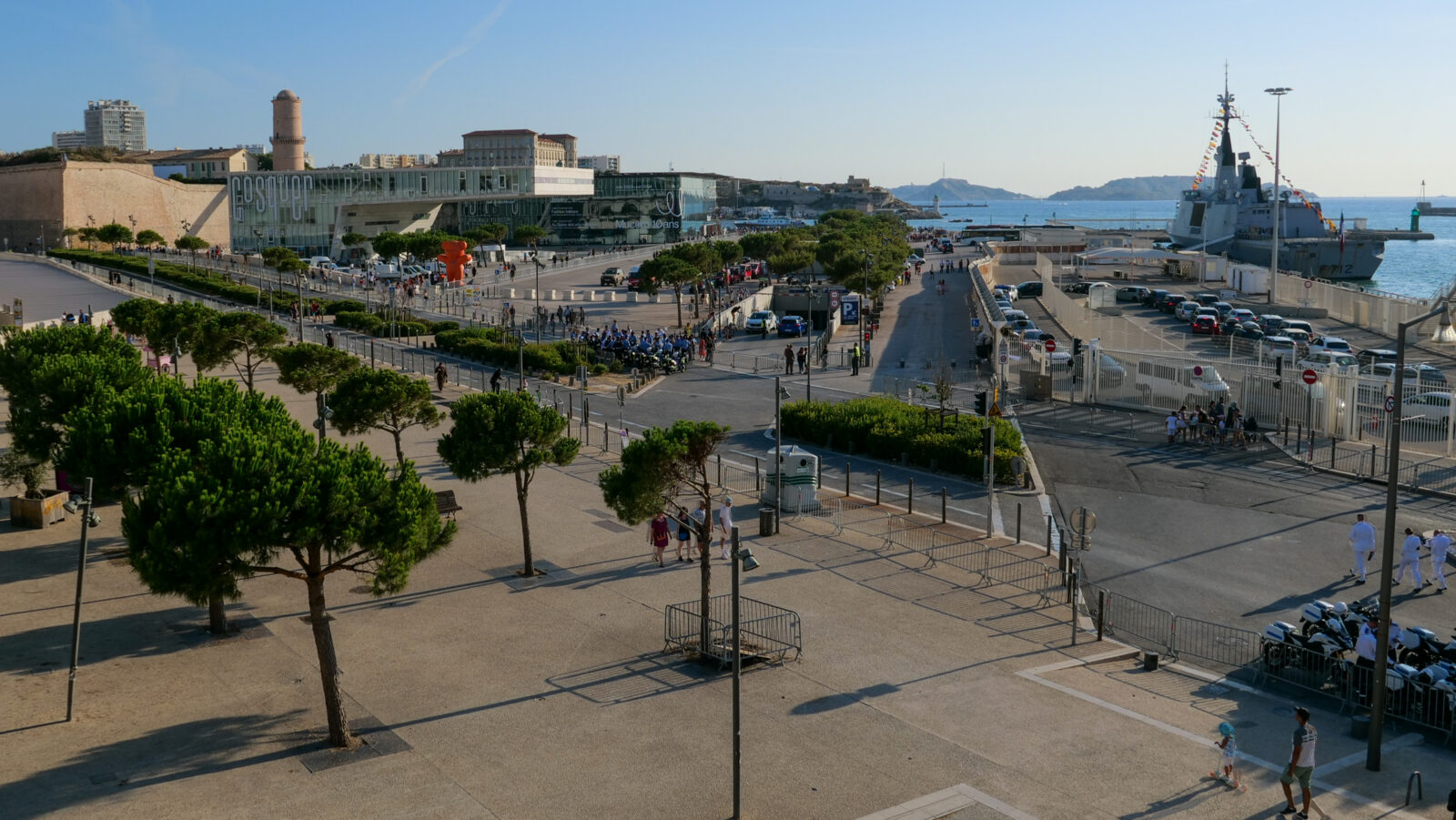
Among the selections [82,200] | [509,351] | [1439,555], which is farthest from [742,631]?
[82,200]

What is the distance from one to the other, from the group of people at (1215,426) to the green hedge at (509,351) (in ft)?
67.8

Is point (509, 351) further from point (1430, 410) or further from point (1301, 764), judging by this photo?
point (1301, 764)

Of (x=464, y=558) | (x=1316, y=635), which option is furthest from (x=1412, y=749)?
(x=464, y=558)

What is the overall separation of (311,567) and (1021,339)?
39.3m

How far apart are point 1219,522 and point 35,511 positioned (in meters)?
23.6

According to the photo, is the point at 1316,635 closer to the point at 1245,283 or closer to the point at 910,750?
the point at 910,750

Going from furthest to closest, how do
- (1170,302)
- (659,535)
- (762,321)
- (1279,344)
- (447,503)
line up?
(1170,302), (762,321), (1279,344), (447,503), (659,535)

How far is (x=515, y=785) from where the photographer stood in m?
12.6

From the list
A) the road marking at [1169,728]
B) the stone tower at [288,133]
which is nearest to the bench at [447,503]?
the road marking at [1169,728]

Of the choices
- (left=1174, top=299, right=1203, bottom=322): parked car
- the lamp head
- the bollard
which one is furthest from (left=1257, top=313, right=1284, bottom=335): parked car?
the lamp head

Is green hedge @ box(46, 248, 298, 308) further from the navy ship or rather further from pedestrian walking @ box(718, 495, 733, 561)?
the navy ship

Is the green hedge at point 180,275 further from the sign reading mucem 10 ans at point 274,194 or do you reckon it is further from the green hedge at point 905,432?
the green hedge at point 905,432

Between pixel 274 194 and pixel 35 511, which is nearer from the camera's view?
pixel 35 511

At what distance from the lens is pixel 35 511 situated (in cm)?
2270
